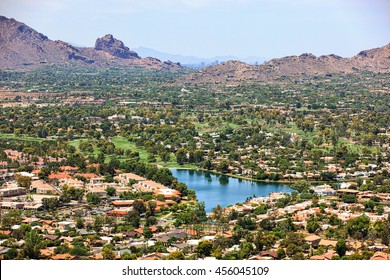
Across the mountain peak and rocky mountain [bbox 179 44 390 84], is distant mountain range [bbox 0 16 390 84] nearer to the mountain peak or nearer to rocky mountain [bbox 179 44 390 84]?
rocky mountain [bbox 179 44 390 84]

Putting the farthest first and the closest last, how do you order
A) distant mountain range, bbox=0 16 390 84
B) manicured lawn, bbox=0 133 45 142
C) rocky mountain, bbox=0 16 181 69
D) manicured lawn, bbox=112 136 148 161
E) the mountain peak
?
the mountain peak, rocky mountain, bbox=0 16 181 69, distant mountain range, bbox=0 16 390 84, manicured lawn, bbox=0 133 45 142, manicured lawn, bbox=112 136 148 161

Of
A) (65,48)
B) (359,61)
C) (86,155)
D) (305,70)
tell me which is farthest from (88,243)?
(65,48)

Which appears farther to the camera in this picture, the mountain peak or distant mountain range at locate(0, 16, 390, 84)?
the mountain peak

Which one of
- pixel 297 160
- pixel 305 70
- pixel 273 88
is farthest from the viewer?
pixel 305 70

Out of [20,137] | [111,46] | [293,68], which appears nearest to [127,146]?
[20,137]

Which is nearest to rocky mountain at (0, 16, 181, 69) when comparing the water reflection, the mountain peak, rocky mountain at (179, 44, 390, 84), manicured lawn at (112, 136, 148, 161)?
the mountain peak

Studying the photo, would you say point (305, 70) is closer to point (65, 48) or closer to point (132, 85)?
point (132, 85)
